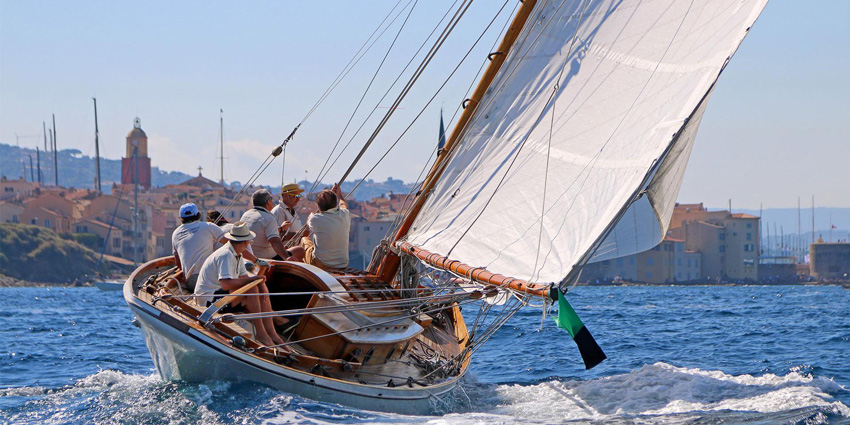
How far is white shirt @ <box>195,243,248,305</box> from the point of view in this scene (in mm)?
8828

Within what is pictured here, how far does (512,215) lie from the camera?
32.6ft

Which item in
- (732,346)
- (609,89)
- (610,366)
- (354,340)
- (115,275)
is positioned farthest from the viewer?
(115,275)

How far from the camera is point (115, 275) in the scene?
282ft

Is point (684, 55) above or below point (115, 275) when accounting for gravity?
above

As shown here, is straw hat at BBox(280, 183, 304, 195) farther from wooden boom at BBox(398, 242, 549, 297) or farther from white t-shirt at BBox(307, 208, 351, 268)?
wooden boom at BBox(398, 242, 549, 297)

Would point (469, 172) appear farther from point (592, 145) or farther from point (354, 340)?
point (354, 340)

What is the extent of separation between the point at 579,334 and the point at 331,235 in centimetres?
325

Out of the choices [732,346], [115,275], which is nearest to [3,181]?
[115,275]

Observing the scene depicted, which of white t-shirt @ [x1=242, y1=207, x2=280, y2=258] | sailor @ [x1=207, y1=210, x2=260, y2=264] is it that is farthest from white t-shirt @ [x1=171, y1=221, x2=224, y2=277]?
white t-shirt @ [x1=242, y1=207, x2=280, y2=258]

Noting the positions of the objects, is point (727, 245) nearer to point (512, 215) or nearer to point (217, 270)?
point (512, 215)

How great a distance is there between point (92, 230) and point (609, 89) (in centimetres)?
9019

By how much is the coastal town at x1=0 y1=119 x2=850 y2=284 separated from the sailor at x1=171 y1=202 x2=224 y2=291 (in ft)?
253

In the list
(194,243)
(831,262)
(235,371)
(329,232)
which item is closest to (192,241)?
(194,243)

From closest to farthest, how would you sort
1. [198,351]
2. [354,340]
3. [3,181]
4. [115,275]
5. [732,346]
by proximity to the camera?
[198,351] → [354,340] → [732,346] → [115,275] → [3,181]
